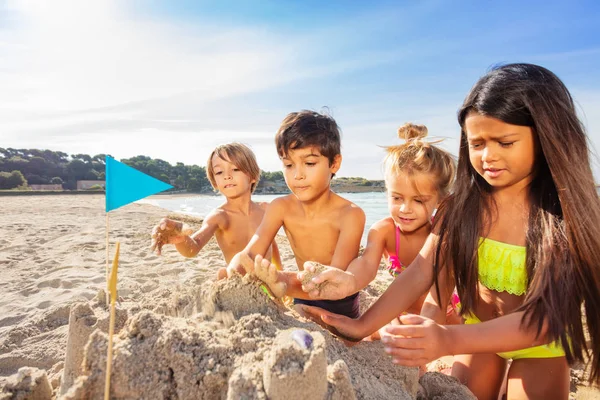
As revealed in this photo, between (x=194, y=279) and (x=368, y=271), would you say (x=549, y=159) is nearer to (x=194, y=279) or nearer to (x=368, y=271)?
(x=368, y=271)

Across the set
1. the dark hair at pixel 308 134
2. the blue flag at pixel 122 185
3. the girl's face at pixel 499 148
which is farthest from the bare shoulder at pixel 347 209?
the blue flag at pixel 122 185

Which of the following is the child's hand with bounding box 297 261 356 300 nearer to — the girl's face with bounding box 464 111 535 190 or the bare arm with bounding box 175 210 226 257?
the girl's face with bounding box 464 111 535 190

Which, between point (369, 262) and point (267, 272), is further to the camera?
point (369, 262)

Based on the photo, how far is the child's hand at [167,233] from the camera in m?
2.98

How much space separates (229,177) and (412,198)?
69.2 inches

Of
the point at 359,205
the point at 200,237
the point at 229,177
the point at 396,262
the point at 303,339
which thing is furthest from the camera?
the point at 359,205

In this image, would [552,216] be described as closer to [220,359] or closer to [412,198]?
[412,198]

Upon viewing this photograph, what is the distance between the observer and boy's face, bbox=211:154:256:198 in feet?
12.3

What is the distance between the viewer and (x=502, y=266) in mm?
2148

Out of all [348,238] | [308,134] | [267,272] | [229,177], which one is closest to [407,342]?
[267,272]

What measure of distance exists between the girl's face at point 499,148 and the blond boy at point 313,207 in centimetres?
93

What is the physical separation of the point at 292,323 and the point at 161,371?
0.60 metres

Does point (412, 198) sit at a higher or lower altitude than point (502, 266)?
higher

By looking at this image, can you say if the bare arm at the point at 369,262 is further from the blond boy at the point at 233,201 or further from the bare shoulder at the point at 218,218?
the bare shoulder at the point at 218,218
